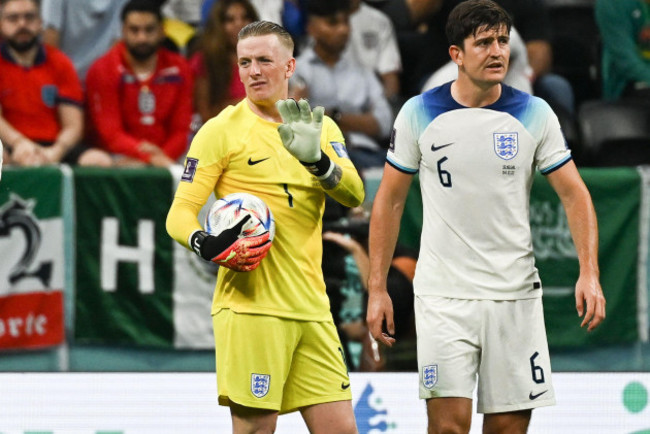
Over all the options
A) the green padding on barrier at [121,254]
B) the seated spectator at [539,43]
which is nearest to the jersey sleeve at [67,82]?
the green padding on barrier at [121,254]

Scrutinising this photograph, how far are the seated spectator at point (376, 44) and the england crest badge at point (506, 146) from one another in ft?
16.8

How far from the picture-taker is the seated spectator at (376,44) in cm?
1023

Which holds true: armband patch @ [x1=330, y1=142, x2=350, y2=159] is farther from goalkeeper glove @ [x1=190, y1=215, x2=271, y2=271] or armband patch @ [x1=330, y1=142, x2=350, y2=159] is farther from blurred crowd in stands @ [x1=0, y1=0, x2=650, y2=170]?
blurred crowd in stands @ [x1=0, y1=0, x2=650, y2=170]

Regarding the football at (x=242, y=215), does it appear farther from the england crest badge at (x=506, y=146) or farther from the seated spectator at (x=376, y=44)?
the seated spectator at (x=376, y=44)

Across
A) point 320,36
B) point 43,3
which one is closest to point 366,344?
point 320,36

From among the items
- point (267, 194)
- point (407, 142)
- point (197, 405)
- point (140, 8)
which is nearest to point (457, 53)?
point (407, 142)

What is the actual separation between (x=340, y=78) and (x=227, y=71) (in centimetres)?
95

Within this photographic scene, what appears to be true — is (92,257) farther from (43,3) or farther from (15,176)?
(43,3)

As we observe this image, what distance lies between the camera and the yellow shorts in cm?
501

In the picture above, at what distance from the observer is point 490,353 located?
510 cm

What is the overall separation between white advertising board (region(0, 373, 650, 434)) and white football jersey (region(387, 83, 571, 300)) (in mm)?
1176

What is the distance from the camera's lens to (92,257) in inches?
332

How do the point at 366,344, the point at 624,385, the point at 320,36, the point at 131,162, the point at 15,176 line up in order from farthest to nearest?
1. the point at 320,36
2. the point at 131,162
3. the point at 15,176
4. the point at 366,344
5. the point at 624,385

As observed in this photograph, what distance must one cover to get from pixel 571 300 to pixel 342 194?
4.04 m
